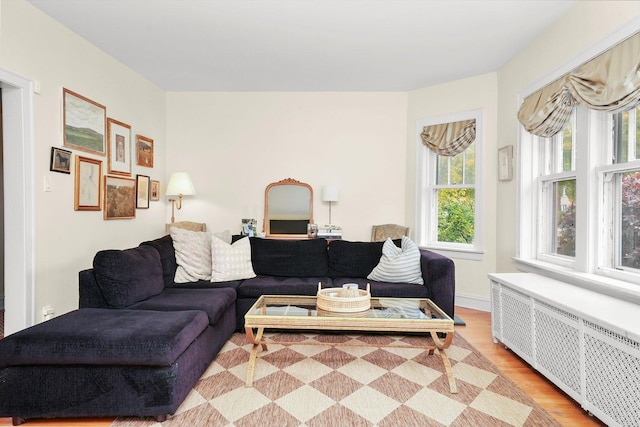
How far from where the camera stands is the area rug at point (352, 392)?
1.88 m

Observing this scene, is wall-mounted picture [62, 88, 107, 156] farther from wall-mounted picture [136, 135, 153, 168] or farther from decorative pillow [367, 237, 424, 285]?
decorative pillow [367, 237, 424, 285]

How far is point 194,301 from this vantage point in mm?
2578

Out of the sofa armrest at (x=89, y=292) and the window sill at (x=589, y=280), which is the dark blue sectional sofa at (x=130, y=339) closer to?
the sofa armrest at (x=89, y=292)

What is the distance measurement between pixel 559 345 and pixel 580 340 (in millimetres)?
216

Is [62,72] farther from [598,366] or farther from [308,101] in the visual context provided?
[598,366]

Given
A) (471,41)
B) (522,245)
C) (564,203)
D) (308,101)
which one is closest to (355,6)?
(471,41)

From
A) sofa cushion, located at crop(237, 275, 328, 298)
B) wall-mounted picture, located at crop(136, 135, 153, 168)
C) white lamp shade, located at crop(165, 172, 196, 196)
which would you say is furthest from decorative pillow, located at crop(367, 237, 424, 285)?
wall-mounted picture, located at crop(136, 135, 153, 168)

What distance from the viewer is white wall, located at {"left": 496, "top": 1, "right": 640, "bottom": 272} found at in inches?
93.8

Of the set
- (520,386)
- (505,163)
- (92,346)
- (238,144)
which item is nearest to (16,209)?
(92,346)

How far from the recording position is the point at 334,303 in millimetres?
2387

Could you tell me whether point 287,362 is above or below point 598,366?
below

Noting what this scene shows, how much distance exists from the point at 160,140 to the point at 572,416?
16.2ft

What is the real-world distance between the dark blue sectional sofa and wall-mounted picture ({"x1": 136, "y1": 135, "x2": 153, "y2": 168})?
1.55 metres

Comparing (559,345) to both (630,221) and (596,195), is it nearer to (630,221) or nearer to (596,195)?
(630,221)
